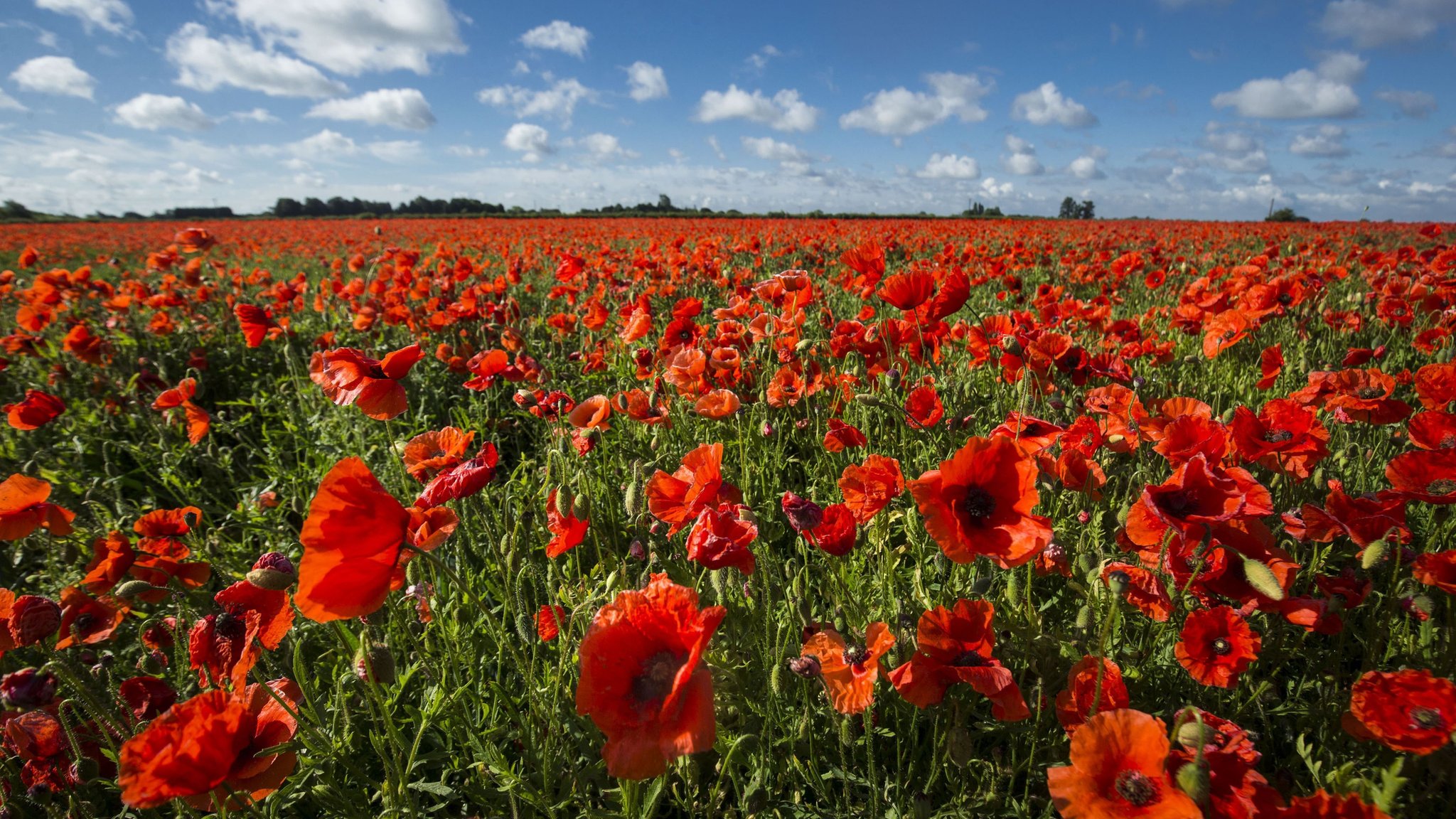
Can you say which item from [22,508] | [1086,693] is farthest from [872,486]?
[22,508]

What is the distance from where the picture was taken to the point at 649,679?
1057 millimetres

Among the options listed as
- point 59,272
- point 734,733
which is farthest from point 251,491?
point 59,272

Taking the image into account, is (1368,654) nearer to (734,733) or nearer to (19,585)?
(734,733)

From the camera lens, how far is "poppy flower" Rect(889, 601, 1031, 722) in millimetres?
1181

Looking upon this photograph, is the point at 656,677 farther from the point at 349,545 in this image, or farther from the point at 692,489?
the point at 349,545

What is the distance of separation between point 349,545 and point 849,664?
0.91m

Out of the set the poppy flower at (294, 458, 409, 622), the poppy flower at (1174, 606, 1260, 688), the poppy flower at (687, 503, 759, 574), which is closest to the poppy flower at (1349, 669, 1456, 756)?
the poppy flower at (1174, 606, 1260, 688)

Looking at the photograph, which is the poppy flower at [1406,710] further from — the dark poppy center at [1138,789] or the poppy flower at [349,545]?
the poppy flower at [349,545]

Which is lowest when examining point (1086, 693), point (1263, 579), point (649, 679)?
point (1086, 693)

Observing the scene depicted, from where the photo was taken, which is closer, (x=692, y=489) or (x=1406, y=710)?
(x=1406, y=710)

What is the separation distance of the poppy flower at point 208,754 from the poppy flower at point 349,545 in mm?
248

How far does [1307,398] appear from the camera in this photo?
1.90 meters

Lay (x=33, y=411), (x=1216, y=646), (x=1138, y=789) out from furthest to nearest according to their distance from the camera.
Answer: (x=33, y=411) → (x=1216, y=646) → (x=1138, y=789)

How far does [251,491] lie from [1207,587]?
12.0 ft
